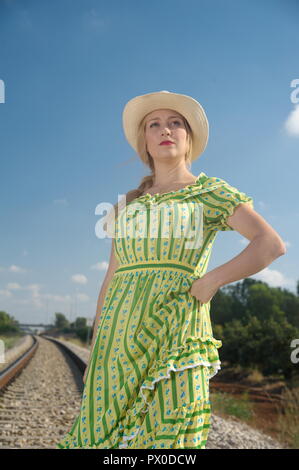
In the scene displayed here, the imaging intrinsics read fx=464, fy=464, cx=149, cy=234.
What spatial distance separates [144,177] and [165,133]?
321mm

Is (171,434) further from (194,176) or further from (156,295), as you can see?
(194,176)

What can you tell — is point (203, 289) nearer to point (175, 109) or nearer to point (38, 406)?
point (175, 109)

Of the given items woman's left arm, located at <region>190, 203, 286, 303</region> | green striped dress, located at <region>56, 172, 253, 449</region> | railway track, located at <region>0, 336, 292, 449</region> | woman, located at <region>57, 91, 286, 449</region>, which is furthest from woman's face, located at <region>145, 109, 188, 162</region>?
railway track, located at <region>0, 336, 292, 449</region>

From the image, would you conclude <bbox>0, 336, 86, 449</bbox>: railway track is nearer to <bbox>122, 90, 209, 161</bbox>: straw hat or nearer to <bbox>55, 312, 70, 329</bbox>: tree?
<bbox>122, 90, 209, 161</bbox>: straw hat

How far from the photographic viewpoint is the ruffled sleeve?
1.83 meters

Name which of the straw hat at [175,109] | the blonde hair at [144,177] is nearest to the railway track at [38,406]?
the blonde hair at [144,177]

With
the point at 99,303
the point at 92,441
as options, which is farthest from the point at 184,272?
the point at 92,441

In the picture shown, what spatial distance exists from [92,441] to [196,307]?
61 cm

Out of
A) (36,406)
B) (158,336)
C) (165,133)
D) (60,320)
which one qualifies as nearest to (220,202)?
(165,133)

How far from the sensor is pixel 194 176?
2.13m

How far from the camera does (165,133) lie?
6.91 feet

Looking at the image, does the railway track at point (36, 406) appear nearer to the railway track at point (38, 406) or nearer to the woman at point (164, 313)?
the railway track at point (38, 406)

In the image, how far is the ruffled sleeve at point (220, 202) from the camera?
6.01 feet

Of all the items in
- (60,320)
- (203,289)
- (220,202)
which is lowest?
(203,289)
